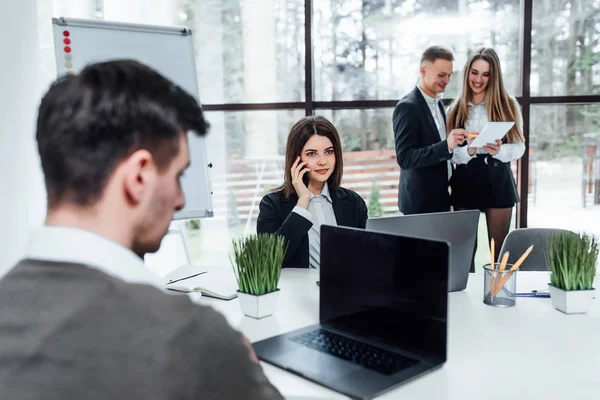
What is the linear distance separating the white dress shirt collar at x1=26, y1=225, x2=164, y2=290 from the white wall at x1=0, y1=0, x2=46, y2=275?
5.63ft

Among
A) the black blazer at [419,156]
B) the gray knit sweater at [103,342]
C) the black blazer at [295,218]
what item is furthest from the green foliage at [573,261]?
the black blazer at [419,156]

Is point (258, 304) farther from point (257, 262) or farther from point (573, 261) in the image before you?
point (573, 261)

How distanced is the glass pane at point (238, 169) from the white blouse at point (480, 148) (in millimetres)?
1131

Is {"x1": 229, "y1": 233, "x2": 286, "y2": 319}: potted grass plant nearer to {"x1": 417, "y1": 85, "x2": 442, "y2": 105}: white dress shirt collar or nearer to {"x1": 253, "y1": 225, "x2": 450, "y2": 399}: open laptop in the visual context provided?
{"x1": 253, "y1": 225, "x2": 450, "y2": 399}: open laptop

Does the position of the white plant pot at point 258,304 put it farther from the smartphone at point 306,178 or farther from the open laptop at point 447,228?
the smartphone at point 306,178

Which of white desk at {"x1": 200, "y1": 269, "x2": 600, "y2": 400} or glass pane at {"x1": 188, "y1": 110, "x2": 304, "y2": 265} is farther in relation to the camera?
glass pane at {"x1": 188, "y1": 110, "x2": 304, "y2": 265}

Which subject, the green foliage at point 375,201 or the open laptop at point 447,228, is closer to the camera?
the open laptop at point 447,228

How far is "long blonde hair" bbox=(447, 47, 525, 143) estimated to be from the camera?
114 inches

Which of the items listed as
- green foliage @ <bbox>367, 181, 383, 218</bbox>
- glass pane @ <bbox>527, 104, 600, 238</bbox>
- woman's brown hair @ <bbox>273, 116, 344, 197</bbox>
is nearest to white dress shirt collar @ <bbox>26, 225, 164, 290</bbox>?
woman's brown hair @ <bbox>273, 116, 344, 197</bbox>

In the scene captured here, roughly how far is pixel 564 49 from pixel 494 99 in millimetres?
1034

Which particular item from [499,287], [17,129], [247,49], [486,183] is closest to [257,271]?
[499,287]

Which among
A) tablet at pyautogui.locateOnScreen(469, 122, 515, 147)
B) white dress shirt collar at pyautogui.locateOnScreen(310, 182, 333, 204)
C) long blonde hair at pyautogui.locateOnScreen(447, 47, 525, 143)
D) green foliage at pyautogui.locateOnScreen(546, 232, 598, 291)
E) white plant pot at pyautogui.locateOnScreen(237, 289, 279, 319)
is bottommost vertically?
white plant pot at pyautogui.locateOnScreen(237, 289, 279, 319)

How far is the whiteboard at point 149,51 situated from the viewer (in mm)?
2377

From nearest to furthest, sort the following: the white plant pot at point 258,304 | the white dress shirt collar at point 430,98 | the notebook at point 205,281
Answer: the white plant pot at point 258,304 → the notebook at point 205,281 → the white dress shirt collar at point 430,98
